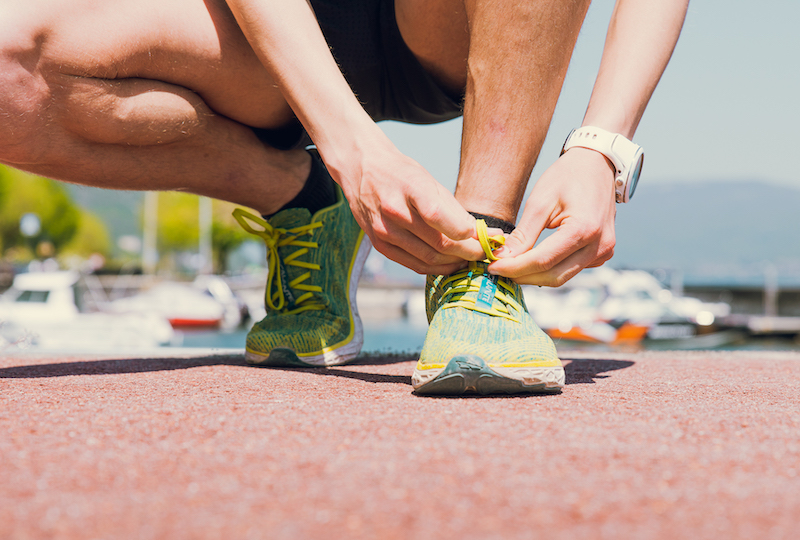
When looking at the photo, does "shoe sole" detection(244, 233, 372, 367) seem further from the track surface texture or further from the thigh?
the thigh

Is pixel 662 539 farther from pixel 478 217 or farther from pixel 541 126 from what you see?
pixel 541 126

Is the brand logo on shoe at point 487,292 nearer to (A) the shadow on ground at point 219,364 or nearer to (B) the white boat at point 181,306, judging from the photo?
(A) the shadow on ground at point 219,364

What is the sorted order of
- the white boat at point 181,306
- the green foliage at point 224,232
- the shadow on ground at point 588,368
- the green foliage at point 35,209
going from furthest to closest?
the green foliage at point 224,232 → the green foliage at point 35,209 → the white boat at point 181,306 → the shadow on ground at point 588,368

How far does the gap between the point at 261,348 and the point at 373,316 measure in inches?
1226

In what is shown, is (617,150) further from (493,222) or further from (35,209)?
(35,209)

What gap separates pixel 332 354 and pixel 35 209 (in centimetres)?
4263

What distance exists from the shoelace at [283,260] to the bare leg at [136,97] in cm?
9

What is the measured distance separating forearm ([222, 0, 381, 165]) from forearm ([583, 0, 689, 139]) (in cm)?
48

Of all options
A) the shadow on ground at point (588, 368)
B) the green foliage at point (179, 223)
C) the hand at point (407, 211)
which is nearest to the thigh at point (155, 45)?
the hand at point (407, 211)

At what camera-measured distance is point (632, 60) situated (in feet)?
4.03

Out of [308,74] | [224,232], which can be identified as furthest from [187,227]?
[308,74]

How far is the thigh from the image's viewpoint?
1.17 m

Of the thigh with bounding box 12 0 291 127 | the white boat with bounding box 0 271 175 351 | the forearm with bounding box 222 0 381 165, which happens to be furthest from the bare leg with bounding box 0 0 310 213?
the white boat with bounding box 0 271 175 351

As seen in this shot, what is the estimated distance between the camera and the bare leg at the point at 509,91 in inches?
44.8
